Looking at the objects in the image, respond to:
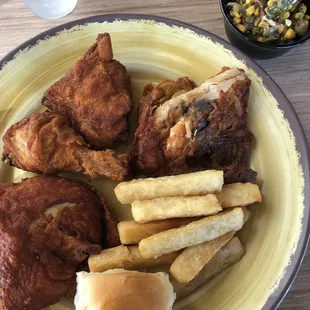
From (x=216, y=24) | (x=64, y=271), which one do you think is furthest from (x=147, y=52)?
(x=64, y=271)

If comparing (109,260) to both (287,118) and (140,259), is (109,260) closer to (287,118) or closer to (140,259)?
(140,259)

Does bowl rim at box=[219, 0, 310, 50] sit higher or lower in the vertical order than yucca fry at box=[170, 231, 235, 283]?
higher

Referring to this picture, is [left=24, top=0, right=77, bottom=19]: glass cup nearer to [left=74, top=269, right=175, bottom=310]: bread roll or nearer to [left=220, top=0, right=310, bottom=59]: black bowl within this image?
Result: [left=220, top=0, right=310, bottom=59]: black bowl

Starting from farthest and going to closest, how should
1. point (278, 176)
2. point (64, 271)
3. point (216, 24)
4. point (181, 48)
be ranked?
1. point (216, 24)
2. point (181, 48)
3. point (278, 176)
4. point (64, 271)

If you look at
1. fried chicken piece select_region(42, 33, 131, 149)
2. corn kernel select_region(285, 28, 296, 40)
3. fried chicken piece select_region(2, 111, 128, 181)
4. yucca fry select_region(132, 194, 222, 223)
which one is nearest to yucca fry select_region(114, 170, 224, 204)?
yucca fry select_region(132, 194, 222, 223)

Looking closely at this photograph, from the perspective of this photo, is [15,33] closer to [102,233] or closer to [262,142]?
[102,233]

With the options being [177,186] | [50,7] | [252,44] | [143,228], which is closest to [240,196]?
[177,186]
